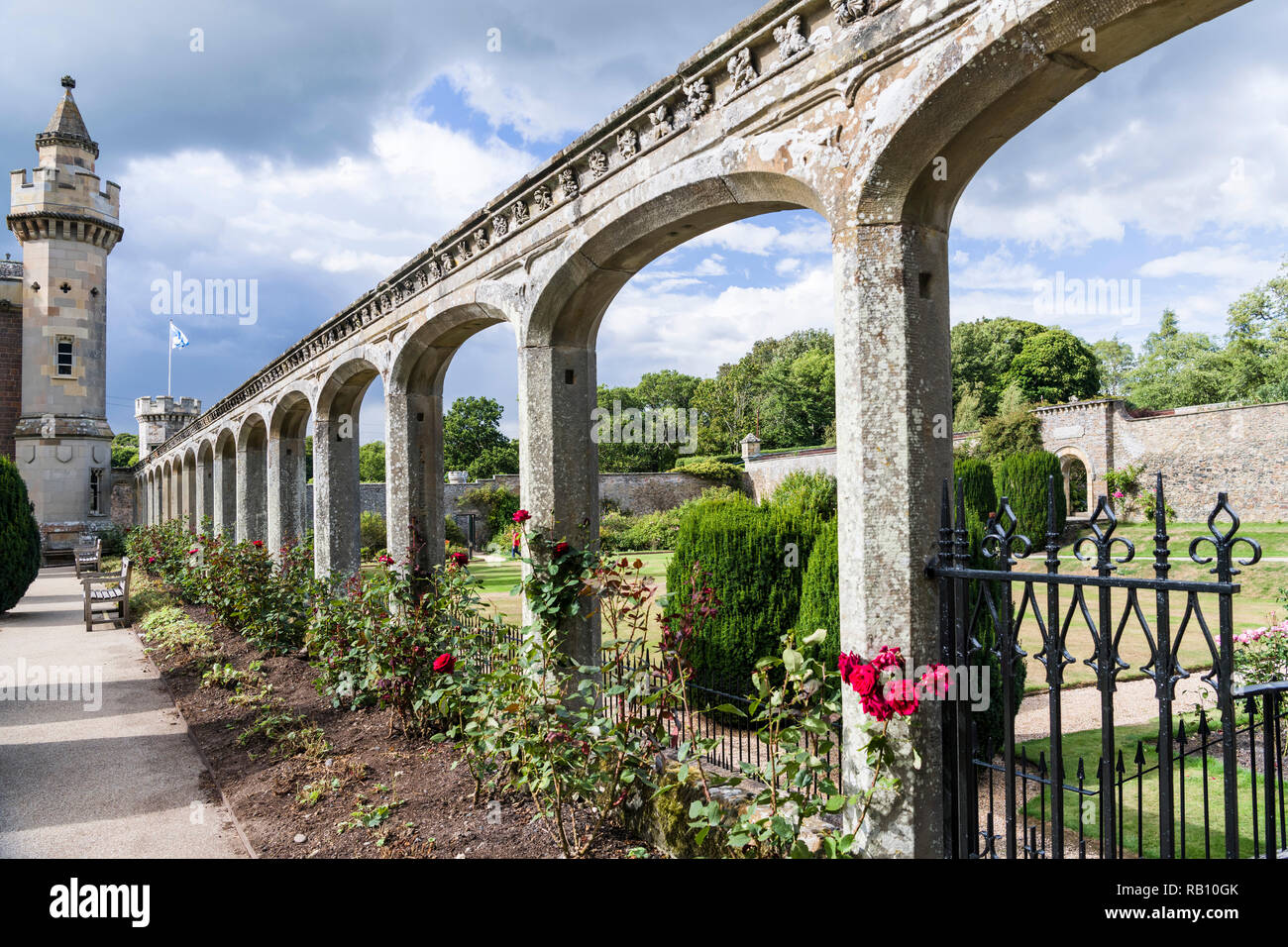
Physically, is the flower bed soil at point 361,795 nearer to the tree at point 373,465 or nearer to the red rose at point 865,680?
the red rose at point 865,680

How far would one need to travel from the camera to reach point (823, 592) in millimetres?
6363

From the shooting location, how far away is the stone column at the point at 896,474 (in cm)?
277

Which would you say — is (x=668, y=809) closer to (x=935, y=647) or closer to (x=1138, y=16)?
(x=935, y=647)

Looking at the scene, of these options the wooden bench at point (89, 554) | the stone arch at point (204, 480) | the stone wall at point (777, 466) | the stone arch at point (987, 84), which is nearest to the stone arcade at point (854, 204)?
the stone arch at point (987, 84)

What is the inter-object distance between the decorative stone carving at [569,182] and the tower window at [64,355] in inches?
930

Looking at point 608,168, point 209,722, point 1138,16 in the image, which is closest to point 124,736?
point 209,722

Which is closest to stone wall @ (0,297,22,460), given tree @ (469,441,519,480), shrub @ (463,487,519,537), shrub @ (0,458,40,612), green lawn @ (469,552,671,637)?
shrub @ (463,487,519,537)

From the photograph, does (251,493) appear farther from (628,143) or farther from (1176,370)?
(1176,370)

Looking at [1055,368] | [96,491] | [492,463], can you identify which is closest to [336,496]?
[96,491]

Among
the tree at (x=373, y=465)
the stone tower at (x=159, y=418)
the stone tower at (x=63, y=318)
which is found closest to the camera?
the stone tower at (x=63, y=318)

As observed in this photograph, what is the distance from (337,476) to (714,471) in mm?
25027

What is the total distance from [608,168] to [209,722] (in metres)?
5.22

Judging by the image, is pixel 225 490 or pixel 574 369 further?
pixel 225 490

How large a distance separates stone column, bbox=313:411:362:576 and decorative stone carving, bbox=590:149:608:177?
5.53 meters
